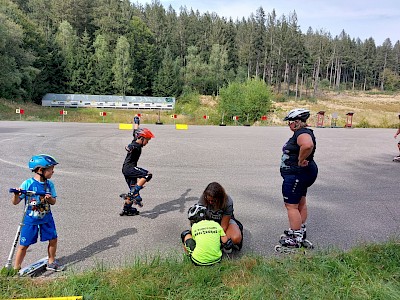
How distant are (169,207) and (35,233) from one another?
3002mm

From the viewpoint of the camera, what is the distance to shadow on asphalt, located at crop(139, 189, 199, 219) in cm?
607

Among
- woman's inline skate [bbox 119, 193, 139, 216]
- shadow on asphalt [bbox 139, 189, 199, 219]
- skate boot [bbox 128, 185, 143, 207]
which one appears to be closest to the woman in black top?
shadow on asphalt [bbox 139, 189, 199, 219]

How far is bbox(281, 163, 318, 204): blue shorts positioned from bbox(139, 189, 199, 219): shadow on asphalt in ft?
7.65

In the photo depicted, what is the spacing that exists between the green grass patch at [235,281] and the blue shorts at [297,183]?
33.8 inches

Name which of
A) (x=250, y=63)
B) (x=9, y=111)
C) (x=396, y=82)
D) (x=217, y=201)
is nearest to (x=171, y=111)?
(x=9, y=111)

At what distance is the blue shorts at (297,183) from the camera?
4547mm

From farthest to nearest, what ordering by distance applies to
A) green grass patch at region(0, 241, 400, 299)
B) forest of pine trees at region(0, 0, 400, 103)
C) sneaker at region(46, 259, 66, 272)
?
forest of pine trees at region(0, 0, 400, 103)
sneaker at region(46, 259, 66, 272)
green grass patch at region(0, 241, 400, 299)

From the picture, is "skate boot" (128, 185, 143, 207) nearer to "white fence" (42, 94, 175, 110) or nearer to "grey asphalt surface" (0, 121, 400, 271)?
"grey asphalt surface" (0, 121, 400, 271)

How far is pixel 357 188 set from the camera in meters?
8.42

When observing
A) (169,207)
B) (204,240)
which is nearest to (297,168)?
(204,240)

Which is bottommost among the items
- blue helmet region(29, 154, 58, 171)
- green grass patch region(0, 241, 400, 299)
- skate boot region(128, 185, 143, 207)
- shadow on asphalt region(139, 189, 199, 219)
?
shadow on asphalt region(139, 189, 199, 219)

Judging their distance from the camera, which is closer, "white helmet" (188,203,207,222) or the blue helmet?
the blue helmet

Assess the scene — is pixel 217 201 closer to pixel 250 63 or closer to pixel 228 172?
pixel 228 172

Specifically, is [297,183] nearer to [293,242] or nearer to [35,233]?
[293,242]
